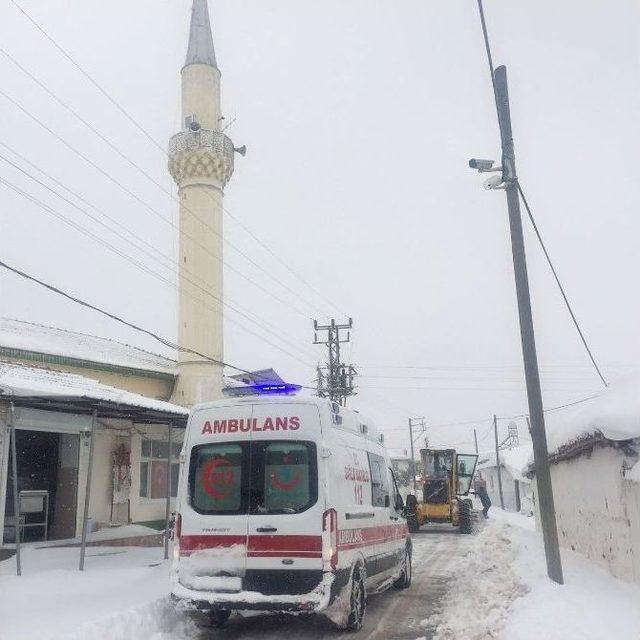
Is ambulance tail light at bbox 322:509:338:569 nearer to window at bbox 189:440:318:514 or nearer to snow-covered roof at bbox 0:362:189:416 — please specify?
window at bbox 189:440:318:514

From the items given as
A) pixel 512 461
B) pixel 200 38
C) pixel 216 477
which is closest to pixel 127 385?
pixel 216 477

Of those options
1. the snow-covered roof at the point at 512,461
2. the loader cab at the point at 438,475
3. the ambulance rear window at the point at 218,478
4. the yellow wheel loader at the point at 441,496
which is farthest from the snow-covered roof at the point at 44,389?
the snow-covered roof at the point at 512,461

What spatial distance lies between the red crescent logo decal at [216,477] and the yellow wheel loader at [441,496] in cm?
1648

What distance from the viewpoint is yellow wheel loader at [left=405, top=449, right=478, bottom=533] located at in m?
24.4

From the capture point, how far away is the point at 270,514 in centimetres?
766

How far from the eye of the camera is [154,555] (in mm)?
13117

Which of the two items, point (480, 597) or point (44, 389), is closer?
point (480, 597)

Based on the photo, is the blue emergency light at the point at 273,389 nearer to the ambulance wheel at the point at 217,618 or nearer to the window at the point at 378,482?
the window at the point at 378,482

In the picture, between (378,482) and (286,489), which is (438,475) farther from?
(286,489)

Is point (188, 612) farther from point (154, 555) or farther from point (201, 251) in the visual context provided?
point (201, 251)

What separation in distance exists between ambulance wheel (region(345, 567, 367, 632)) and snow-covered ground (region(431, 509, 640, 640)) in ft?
3.12

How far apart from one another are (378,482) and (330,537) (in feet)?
9.25

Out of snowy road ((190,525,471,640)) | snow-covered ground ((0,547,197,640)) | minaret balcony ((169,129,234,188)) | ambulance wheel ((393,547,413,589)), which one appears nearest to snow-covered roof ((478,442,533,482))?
minaret balcony ((169,129,234,188))

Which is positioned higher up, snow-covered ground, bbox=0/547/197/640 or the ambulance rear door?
the ambulance rear door
